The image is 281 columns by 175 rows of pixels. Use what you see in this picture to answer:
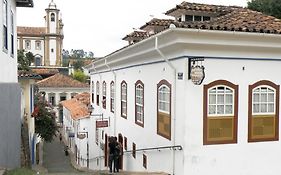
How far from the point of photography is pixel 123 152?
1614 cm

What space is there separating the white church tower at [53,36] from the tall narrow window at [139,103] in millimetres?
66315

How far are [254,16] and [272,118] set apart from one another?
10.8 feet

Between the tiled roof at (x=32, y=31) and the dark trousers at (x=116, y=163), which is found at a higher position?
the tiled roof at (x=32, y=31)

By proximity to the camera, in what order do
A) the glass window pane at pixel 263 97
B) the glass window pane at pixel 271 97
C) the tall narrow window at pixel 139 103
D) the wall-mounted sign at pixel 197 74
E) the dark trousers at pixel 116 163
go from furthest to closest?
the dark trousers at pixel 116 163
the tall narrow window at pixel 139 103
the glass window pane at pixel 271 97
the glass window pane at pixel 263 97
the wall-mounted sign at pixel 197 74

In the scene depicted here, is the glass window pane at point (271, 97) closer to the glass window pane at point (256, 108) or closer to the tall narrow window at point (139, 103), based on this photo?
the glass window pane at point (256, 108)

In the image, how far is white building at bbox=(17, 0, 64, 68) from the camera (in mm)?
76750

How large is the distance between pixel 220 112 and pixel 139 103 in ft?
14.7

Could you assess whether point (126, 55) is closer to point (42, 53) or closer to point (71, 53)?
point (42, 53)

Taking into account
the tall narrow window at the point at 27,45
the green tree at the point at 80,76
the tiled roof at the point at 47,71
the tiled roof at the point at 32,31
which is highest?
the tiled roof at the point at 32,31

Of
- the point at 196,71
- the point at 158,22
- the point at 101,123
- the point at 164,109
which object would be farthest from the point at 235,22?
the point at 101,123

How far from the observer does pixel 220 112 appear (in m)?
9.88

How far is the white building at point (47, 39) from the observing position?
252 ft

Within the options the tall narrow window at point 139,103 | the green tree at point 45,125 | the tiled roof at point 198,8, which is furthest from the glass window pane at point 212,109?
the green tree at point 45,125

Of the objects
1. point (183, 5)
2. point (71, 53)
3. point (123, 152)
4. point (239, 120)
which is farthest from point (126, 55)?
point (71, 53)
